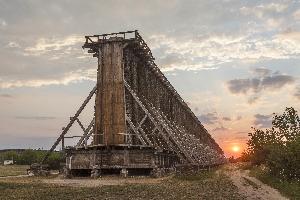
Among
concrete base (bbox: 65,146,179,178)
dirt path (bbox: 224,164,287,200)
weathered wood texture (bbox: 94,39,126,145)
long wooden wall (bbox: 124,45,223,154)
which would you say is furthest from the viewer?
long wooden wall (bbox: 124,45,223,154)

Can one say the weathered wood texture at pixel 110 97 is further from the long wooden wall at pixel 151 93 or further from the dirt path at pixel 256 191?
the dirt path at pixel 256 191

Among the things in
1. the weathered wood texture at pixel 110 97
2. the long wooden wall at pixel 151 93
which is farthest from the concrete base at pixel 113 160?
the long wooden wall at pixel 151 93

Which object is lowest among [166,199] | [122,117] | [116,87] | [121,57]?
[166,199]

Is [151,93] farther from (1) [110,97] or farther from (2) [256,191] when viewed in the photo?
(2) [256,191]

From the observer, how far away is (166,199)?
1656cm

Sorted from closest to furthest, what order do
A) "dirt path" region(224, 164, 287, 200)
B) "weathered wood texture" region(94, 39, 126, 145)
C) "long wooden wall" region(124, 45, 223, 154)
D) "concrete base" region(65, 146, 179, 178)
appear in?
1. "dirt path" region(224, 164, 287, 200)
2. "concrete base" region(65, 146, 179, 178)
3. "weathered wood texture" region(94, 39, 126, 145)
4. "long wooden wall" region(124, 45, 223, 154)

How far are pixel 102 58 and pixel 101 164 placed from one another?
10746mm

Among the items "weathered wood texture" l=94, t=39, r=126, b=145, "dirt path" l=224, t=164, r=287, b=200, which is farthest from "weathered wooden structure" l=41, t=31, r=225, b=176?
"dirt path" l=224, t=164, r=287, b=200

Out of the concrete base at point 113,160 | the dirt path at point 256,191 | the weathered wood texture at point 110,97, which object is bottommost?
the dirt path at point 256,191

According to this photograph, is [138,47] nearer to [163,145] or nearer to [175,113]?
[163,145]

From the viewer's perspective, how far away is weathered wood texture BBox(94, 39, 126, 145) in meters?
37.0

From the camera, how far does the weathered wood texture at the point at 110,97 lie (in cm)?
3697

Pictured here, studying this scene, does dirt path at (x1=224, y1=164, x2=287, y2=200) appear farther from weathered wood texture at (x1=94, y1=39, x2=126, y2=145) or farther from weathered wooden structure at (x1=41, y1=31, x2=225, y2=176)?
weathered wood texture at (x1=94, y1=39, x2=126, y2=145)

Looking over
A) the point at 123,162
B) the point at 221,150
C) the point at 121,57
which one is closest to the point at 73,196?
the point at 123,162
